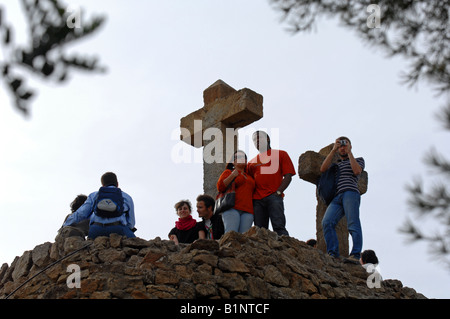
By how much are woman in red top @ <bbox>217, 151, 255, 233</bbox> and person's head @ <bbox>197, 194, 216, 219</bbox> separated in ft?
0.75

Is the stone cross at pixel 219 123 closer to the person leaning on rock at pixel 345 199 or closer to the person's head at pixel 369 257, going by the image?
the person leaning on rock at pixel 345 199

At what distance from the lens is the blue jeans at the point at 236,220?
821cm

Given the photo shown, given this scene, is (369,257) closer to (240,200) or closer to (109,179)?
(240,200)

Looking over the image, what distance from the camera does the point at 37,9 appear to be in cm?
285

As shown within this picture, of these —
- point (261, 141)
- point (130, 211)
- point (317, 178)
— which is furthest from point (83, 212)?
point (317, 178)

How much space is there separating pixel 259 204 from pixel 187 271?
1763 mm

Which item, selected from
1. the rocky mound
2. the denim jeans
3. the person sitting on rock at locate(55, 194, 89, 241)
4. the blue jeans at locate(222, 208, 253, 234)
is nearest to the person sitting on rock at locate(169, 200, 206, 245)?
the blue jeans at locate(222, 208, 253, 234)

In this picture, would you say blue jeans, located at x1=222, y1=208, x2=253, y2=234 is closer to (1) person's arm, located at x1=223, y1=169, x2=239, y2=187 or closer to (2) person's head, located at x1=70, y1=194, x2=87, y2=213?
(1) person's arm, located at x1=223, y1=169, x2=239, y2=187

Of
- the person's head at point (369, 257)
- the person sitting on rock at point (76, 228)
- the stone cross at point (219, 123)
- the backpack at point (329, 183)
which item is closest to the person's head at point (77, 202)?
the person sitting on rock at point (76, 228)

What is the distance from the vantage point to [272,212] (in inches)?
324
